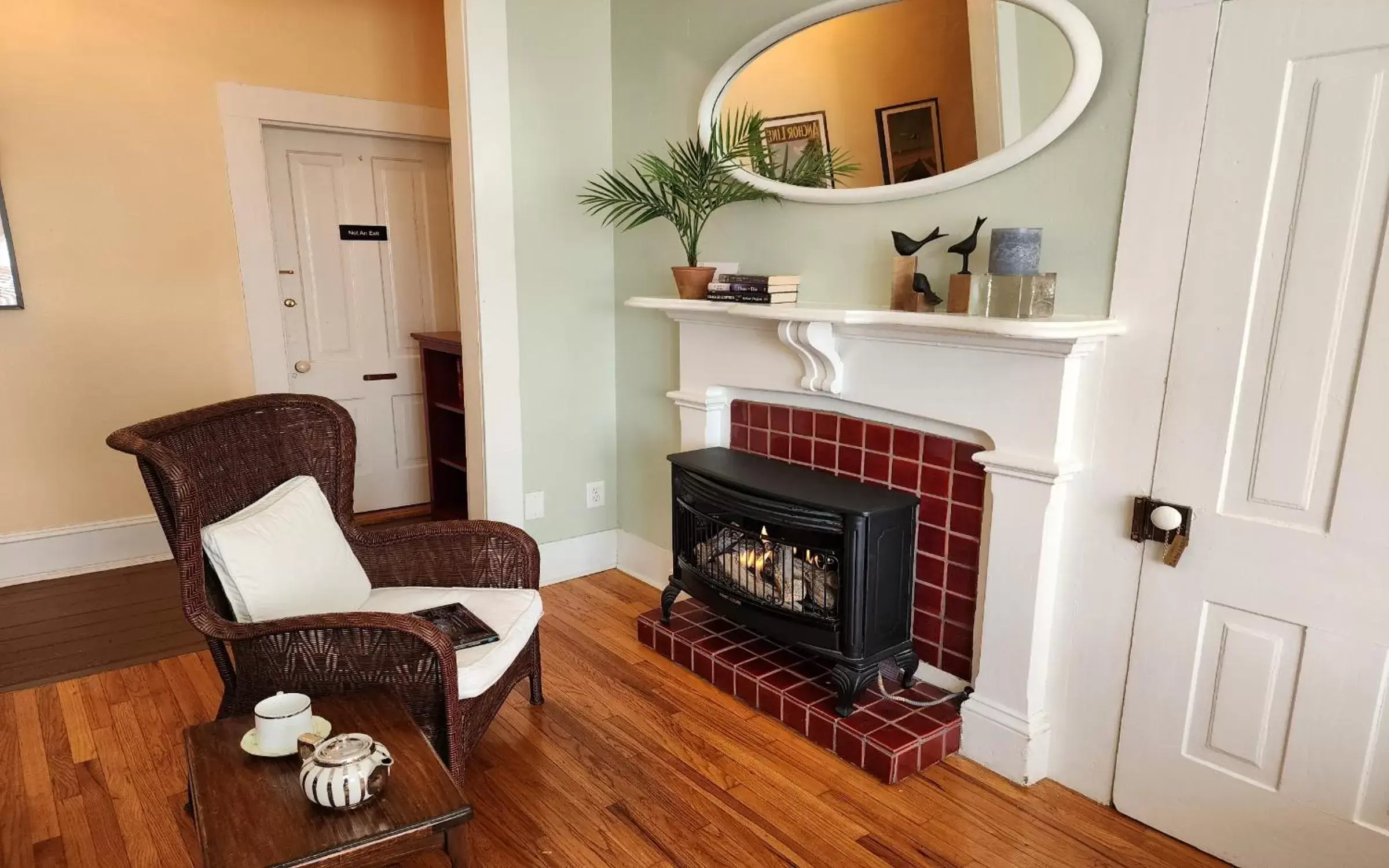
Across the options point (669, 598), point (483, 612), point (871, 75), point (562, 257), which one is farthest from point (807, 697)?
point (562, 257)

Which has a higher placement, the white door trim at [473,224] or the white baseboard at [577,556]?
the white door trim at [473,224]

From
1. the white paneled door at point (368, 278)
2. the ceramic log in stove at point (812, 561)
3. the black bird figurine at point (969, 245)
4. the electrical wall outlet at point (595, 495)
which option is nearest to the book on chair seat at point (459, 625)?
the ceramic log in stove at point (812, 561)

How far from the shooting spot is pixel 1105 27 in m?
1.87

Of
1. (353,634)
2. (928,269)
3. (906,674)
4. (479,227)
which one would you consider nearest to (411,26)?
(479,227)

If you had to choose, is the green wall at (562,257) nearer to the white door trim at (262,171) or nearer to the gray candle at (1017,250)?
the white door trim at (262,171)

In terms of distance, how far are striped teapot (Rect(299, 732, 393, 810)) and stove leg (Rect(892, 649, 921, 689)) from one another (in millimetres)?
1478

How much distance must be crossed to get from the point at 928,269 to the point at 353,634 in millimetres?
1746

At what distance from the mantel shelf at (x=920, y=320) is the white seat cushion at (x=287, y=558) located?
1.28m

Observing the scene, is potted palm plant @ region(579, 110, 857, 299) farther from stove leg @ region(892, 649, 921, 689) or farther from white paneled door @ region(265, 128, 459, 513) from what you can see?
white paneled door @ region(265, 128, 459, 513)

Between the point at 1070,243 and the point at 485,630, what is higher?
the point at 1070,243

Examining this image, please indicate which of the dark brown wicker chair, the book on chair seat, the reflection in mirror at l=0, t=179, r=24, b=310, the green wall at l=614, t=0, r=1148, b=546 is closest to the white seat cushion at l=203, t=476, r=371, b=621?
the dark brown wicker chair

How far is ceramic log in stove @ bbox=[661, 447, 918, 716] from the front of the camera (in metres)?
2.24

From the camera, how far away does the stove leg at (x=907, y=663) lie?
2.40 meters

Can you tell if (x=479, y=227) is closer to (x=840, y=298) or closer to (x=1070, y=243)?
(x=840, y=298)
